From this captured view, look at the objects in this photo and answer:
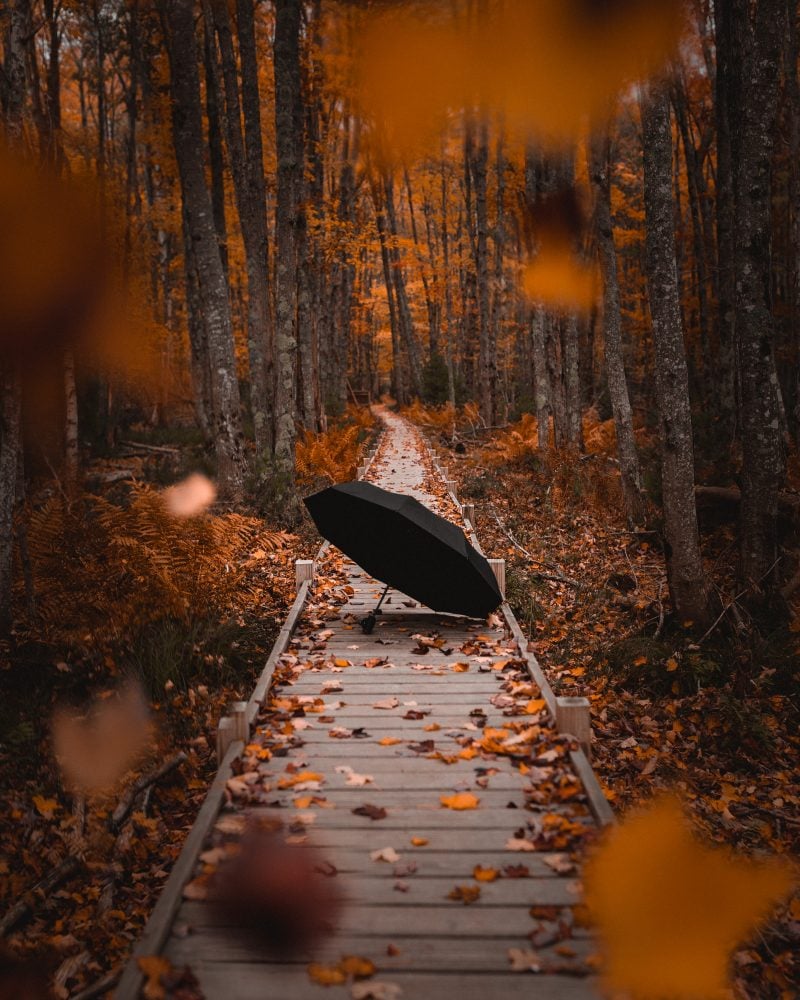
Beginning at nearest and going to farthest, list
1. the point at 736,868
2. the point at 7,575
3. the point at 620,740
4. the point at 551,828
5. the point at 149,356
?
the point at 551,828, the point at 736,868, the point at 620,740, the point at 7,575, the point at 149,356

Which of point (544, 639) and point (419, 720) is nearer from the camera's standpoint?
point (419, 720)

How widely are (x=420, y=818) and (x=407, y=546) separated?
2.50 meters

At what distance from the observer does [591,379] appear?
78.7ft

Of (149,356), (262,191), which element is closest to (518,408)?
(149,356)

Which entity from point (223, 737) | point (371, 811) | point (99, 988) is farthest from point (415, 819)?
point (99, 988)

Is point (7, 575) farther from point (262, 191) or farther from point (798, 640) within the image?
point (262, 191)

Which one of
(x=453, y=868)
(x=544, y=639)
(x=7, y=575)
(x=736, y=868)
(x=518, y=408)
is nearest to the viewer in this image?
(x=453, y=868)

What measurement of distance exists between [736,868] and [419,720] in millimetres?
2272

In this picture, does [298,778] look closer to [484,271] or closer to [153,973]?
[153,973]

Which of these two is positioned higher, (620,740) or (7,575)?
(7,575)

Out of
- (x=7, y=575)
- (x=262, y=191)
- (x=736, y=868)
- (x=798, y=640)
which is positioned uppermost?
(x=262, y=191)

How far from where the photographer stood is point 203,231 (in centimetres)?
1029

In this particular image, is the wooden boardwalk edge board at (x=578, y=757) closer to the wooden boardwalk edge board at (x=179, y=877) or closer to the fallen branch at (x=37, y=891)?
the wooden boardwalk edge board at (x=179, y=877)

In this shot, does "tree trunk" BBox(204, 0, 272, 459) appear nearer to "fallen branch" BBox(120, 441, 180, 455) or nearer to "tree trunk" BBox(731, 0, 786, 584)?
"fallen branch" BBox(120, 441, 180, 455)
